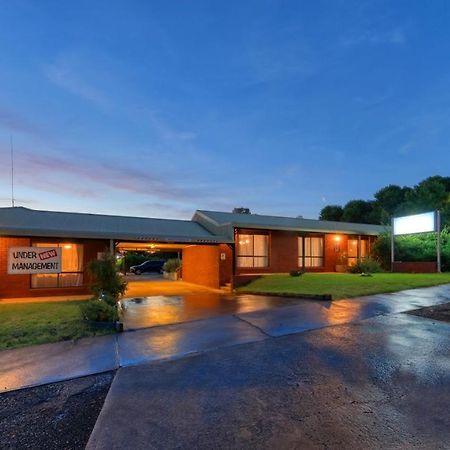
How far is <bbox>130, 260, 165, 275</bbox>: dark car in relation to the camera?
3509 centimetres

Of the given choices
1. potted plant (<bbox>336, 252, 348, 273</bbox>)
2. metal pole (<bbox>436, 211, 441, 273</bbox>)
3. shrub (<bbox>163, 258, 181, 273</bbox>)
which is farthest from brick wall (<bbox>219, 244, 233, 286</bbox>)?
metal pole (<bbox>436, 211, 441, 273</bbox>)

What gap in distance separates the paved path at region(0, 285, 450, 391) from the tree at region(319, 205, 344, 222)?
48.0 m

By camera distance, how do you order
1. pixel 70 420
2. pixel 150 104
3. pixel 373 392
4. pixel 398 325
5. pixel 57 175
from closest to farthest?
1. pixel 70 420
2. pixel 373 392
3. pixel 398 325
4. pixel 150 104
5. pixel 57 175

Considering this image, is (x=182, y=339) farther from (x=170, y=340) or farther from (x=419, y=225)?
(x=419, y=225)

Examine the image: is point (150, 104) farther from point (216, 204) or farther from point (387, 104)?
point (216, 204)

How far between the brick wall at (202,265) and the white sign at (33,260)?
8010 mm

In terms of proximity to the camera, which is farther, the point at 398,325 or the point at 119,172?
the point at 119,172

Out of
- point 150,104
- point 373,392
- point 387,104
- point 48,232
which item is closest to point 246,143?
point 150,104

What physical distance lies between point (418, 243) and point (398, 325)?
16.6 m

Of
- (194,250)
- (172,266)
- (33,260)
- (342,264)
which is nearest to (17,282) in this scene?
(33,260)

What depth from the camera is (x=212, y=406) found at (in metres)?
4.14

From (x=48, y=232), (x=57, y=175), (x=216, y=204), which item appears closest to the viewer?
(x=48, y=232)

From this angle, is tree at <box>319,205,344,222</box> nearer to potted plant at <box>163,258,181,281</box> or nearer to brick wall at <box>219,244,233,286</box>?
potted plant at <box>163,258,181,281</box>

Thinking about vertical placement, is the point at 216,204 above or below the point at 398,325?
above
